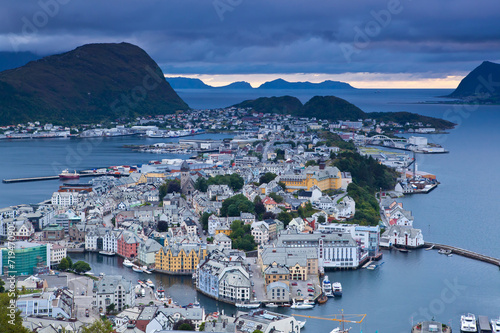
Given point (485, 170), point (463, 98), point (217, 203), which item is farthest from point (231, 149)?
point (463, 98)

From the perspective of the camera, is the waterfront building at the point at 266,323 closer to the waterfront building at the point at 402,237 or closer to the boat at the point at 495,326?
the boat at the point at 495,326

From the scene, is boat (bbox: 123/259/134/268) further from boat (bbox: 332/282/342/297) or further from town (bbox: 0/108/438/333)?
boat (bbox: 332/282/342/297)

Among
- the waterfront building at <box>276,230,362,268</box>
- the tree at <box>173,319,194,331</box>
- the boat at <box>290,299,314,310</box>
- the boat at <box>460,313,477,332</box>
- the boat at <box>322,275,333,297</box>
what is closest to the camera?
the tree at <box>173,319,194,331</box>

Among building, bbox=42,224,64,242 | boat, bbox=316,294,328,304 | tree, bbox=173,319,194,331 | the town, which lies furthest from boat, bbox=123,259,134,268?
tree, bbox=173,319,194,331

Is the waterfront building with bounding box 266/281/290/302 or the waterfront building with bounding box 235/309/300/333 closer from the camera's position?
the waterfront building with bounding box 235/309/300/333

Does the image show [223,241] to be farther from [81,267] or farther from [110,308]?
[110,308]

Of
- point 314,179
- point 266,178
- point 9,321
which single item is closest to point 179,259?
point 9,321
